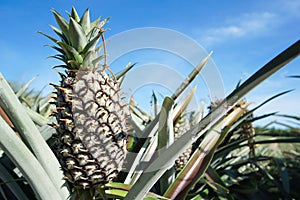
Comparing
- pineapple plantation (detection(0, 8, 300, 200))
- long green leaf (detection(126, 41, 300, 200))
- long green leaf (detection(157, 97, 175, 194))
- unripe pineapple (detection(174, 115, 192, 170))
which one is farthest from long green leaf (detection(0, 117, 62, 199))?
unripe pineapple (detection(174, 115, 192, 170))

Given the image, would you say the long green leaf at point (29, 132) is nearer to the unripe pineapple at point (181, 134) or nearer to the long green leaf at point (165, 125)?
the long green leaf at point (165, 125)

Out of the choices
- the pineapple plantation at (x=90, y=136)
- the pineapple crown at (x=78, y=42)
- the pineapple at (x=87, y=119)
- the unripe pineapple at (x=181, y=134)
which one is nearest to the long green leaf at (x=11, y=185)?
the pineapple plantation at (x=90, y=136)

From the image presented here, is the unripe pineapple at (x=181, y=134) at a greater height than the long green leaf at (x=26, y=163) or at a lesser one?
lesser

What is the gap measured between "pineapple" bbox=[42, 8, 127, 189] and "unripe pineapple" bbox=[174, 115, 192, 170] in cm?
45

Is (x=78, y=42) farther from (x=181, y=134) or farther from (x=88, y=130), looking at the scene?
(x=181, y=134)

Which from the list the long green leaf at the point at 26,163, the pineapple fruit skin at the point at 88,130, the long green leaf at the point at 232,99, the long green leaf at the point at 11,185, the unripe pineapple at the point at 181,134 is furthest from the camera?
the unripe pineapple at the point at 181,134

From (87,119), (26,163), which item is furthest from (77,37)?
(26,163)

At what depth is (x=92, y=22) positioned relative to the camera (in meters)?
0.72

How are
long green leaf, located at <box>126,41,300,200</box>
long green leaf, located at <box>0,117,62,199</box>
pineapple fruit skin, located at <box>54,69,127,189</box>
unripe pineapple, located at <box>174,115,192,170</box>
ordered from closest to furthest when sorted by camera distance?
1. long green leaf, located at <box>126,41,300,200</box>
2. long green leaf, located at <box>0,117,62,199</box>
3. pineapple fruit skin, located at <box>54,69,127,189</box>
4. unripe pineapple, located at <box>174,115,192,170</box>

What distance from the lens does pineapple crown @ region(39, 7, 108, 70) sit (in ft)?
2.12

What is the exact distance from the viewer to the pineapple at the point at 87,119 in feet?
1.99

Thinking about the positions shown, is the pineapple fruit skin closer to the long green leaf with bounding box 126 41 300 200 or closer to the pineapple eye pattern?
the pineapple eye pattern

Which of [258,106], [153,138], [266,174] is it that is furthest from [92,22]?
[266,174]

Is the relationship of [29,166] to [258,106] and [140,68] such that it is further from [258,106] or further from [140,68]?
[258,106]
